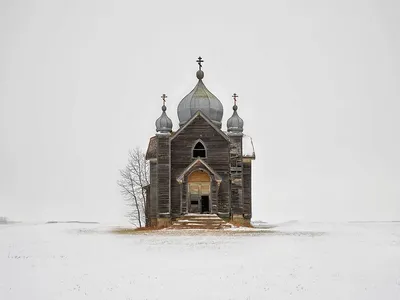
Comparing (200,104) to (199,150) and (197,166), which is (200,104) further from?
(197,166)

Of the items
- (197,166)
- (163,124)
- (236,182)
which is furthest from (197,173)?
(163,124)

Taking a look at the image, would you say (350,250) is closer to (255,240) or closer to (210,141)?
(255,240)

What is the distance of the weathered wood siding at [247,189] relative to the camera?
49.2 metres

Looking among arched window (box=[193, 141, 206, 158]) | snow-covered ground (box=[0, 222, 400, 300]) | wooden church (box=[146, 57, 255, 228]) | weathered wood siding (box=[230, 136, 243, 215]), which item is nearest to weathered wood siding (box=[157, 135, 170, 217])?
wooden church (box=[146, 57, 255, 228])

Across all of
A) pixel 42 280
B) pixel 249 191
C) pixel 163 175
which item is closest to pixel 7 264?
pixel 42 280

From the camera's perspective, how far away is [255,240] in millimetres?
34562

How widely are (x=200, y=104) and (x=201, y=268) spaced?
27.2 meters

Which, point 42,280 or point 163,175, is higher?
point 163,175

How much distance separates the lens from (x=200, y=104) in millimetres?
51344

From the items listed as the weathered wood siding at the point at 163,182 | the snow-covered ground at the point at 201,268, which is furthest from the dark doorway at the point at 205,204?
the snow-covered ground at the point at 201,268

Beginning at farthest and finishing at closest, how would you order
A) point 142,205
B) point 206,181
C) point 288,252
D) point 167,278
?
point 142,205
point 206,181
point 288,252
point 167,278

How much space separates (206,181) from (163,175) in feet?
10.9

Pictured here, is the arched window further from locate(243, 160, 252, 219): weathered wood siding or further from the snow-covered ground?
the snow-covered ground

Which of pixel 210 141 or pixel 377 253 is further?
pixel 210 141
